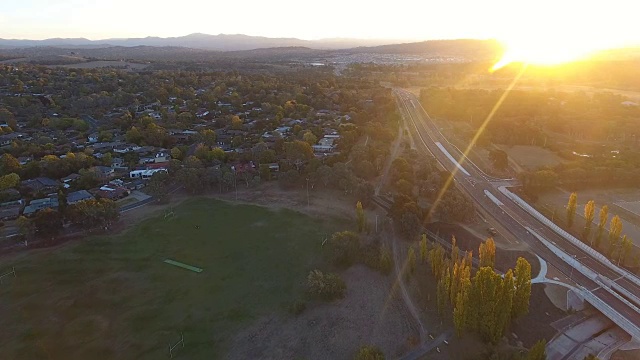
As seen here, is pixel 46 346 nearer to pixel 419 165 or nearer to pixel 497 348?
pixel 497 348

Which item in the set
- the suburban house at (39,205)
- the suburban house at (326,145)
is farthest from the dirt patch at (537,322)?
the suburban house at (39,205)

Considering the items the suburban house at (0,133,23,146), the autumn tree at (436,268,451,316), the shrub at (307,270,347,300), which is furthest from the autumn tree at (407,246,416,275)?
the suburban house at (0,133,23,146)

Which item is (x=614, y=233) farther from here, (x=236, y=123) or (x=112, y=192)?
(x=236, y=123)

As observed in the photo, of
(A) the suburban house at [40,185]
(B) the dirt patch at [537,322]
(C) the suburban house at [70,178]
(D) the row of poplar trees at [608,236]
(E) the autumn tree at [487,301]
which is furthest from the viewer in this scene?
(C) the suburban house at [70,178]

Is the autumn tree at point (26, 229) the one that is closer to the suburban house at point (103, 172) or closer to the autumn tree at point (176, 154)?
the suburban house at point (103, 172)

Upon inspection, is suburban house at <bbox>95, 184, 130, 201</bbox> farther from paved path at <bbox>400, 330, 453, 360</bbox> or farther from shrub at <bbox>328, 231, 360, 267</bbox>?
paved path at <bbox>400, 330, 453, 360</bbox>

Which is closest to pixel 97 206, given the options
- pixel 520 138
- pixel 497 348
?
pixel 497 348
